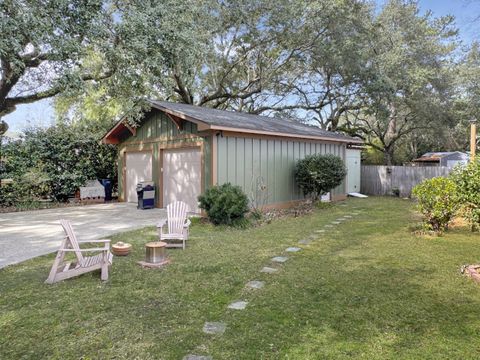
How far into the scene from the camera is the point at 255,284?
4.10 meters

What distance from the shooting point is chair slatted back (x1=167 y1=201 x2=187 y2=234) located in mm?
6195

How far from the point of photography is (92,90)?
28.6ft

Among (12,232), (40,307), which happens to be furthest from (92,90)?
(40,307)

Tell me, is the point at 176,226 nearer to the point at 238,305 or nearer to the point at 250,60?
the point at 238,305

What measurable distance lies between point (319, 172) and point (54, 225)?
776 cm

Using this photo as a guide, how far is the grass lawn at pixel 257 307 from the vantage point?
8.75 ft

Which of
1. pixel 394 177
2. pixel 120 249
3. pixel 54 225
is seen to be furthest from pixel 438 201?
pixel 394 177

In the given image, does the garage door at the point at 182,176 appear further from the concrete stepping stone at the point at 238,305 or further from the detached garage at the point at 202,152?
the concrete stepping stone at the point at 238,305

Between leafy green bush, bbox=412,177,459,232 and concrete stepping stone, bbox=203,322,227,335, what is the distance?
224 inches

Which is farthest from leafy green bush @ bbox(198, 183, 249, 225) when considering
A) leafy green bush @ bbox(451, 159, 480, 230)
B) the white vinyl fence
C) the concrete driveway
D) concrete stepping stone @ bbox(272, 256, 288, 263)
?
the white vinyl fence

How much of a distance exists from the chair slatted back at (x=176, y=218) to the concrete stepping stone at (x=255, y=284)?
2.34 m

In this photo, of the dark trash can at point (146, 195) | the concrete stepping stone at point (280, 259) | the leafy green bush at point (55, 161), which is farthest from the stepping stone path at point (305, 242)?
the leafy green bush at point (55, 161)

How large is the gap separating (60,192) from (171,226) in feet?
26.2

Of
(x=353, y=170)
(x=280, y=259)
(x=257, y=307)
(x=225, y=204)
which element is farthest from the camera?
(x=353, y=170)
